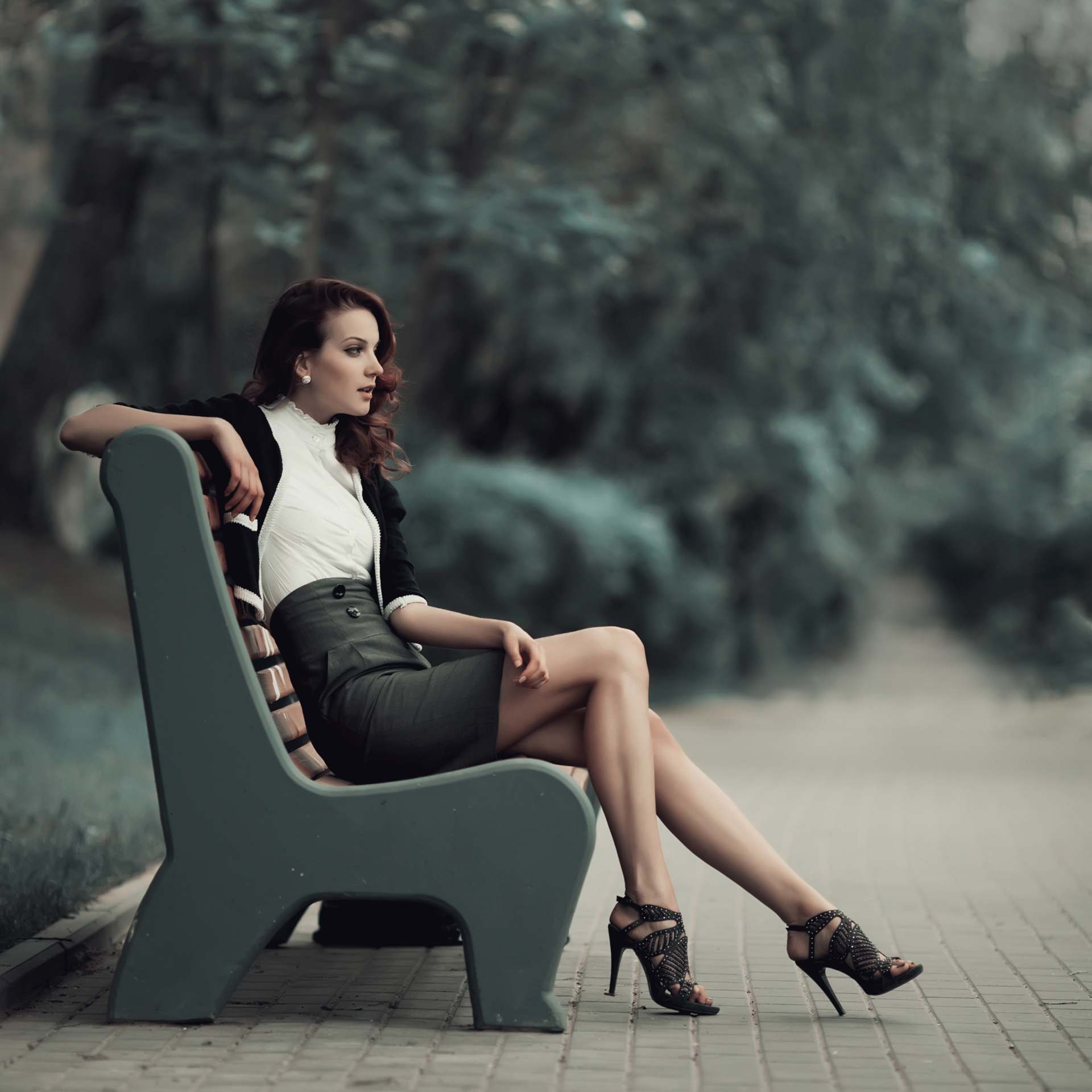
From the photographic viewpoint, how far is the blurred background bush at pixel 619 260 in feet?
37.2

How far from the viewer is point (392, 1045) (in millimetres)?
3592

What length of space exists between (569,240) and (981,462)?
817 cm

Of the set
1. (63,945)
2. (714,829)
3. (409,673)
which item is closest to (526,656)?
(409,673)

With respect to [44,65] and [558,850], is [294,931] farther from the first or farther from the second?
[44,65]

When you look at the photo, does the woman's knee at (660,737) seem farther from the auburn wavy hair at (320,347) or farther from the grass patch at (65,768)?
the grass patch at (65,768)

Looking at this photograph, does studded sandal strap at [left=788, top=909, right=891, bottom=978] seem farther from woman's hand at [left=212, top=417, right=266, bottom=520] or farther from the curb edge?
the curb edge

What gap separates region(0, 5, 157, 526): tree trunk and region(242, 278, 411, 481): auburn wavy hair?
9.24 metres

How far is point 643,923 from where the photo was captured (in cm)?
373

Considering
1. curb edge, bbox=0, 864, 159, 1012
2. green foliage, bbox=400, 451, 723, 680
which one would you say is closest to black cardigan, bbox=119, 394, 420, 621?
curb edge, bbox=0, 864, 159, 1012

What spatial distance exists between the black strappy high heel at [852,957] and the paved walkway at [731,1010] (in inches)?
5.7

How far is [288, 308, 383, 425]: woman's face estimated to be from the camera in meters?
4.08

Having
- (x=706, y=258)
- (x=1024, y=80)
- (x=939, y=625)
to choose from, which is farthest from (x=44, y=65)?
(x=939, y=625)

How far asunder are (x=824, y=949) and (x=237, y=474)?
1874 millimetres

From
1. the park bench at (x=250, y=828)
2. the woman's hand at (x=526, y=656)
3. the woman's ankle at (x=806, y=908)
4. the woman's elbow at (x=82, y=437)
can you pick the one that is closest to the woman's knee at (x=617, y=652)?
the woman's hand at (x=526, y=656)
